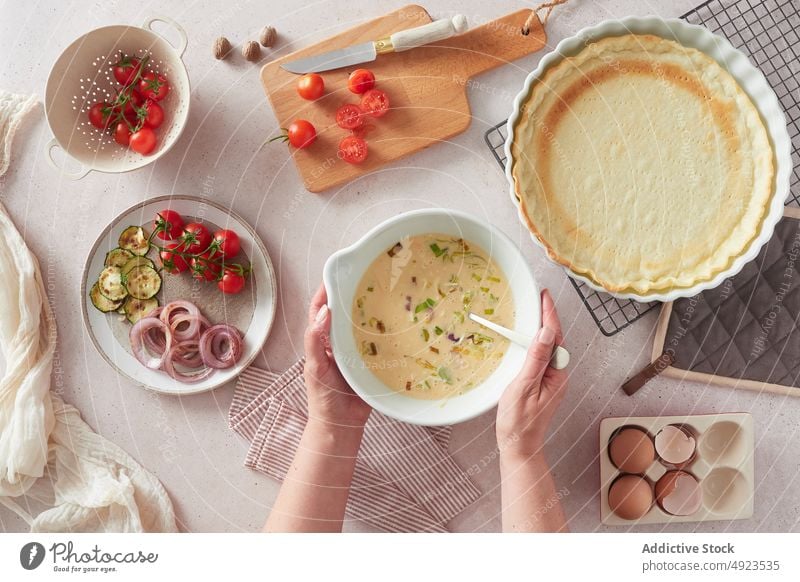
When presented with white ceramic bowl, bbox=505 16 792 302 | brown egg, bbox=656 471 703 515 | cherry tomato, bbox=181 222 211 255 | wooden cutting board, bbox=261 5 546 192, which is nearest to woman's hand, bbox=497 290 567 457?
white ceramic bowl, bbox=505 16 792 302

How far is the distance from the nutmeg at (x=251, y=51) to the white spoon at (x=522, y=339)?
32.6 inches

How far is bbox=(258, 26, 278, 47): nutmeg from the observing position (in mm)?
1629

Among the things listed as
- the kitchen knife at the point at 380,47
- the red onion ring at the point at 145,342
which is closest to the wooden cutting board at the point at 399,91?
Result: the kitchen knife at the point at 380,47

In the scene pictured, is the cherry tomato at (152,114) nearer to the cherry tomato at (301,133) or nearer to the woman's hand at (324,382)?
the cherry tomato at (301,133)

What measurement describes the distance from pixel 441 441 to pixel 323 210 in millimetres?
627

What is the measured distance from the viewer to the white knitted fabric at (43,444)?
1.59 m

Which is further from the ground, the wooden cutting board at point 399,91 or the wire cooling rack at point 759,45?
the wooden cutting board at point 399,91

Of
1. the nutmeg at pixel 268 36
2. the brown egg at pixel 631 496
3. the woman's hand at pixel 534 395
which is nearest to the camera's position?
the woman's hand at pixel 534 395

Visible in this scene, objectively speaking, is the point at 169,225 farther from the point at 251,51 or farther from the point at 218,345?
the point at 251,51

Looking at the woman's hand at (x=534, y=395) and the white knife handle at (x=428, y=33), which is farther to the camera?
the white knife handle at (x=428, y=33)

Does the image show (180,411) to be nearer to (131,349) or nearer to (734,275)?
(131,349)

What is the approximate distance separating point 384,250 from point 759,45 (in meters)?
1.03
